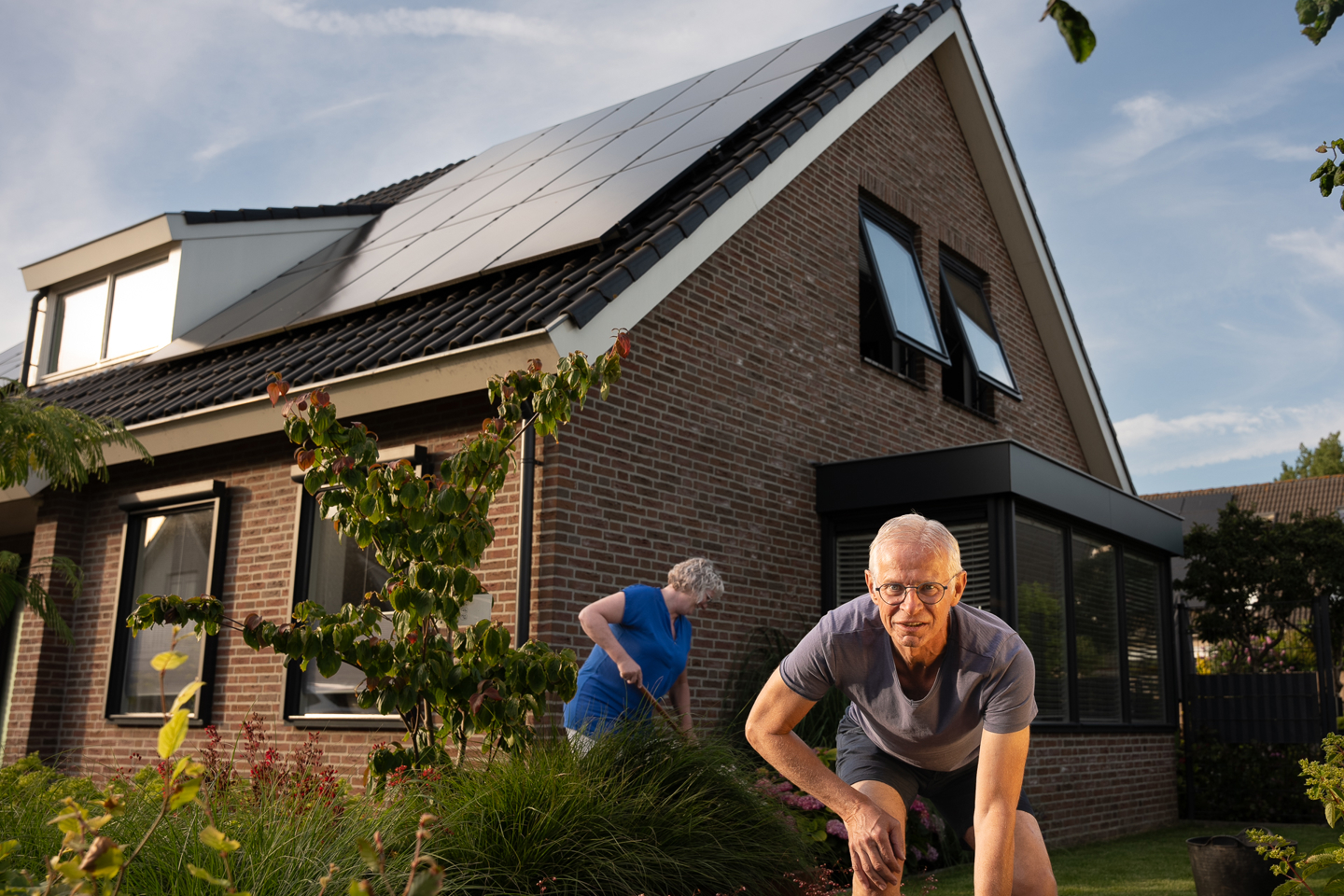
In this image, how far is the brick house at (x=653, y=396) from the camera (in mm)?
7766

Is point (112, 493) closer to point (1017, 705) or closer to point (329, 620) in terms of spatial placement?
point (329, 620)

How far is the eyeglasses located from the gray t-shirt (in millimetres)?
151

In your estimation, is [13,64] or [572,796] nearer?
[572,796]

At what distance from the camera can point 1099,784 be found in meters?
9.84

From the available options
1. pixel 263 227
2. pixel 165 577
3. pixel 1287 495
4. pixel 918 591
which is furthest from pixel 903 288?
pixel 1287 495

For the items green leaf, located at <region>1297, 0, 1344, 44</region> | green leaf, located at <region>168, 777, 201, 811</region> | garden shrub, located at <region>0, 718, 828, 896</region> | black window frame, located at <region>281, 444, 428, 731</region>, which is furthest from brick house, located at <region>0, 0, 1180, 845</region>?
green leaf, located at <region>168, 777, 201, 811</region>

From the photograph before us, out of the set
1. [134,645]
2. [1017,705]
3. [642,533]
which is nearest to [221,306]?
[134,645]

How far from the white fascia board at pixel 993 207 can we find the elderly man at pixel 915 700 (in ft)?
15.6

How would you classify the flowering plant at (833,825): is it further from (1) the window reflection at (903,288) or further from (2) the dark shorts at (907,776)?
(1) the window reflection at (903,288)

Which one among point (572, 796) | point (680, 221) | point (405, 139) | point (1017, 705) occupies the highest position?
point (405, 139)

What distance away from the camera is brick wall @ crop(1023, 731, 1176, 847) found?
29.4 feet

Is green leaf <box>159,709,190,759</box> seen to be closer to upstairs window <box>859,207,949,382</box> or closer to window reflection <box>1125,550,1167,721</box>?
upstairs window <box>859,207,949,382</box>

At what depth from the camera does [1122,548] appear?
10.7m

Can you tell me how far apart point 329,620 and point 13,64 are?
7053mm
